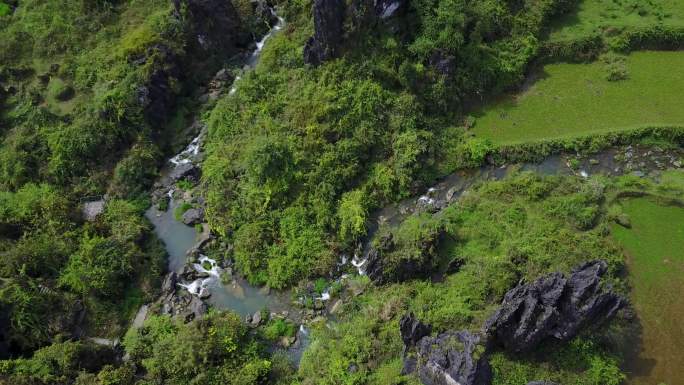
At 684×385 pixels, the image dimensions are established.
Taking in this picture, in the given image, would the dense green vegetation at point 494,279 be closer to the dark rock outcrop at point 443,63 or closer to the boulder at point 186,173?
the dark rock outcrop at point 443,63

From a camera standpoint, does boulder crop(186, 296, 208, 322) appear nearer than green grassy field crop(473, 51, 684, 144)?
Yes

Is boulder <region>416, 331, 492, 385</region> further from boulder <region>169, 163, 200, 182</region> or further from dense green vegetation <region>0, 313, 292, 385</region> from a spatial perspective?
boulder <region>169, 163, 200, 182</region>

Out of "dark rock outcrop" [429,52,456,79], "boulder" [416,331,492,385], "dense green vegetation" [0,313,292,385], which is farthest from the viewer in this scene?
"dark rock outcrop" [429,52,456,79]

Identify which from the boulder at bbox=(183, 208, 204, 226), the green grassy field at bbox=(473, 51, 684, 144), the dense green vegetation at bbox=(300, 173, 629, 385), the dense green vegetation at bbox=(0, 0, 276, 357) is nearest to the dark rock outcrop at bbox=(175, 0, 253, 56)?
the dense green vegetation at bbox=(0, 0, 276, 357)

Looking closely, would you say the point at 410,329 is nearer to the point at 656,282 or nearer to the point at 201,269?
the point at 656,282

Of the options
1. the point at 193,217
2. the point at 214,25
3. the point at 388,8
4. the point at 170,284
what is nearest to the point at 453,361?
the point at 170,284

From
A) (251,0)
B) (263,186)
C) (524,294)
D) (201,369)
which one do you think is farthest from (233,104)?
(524,294)
